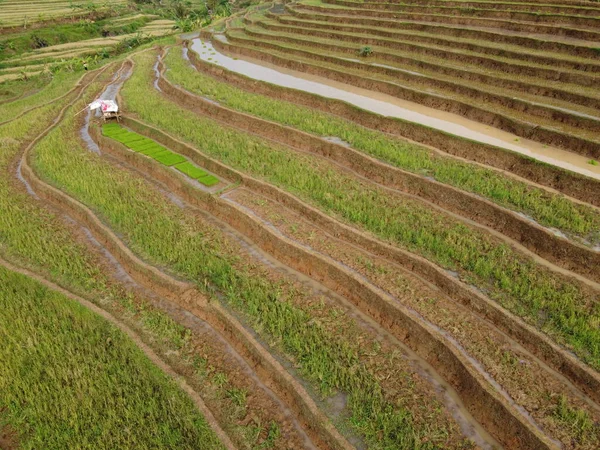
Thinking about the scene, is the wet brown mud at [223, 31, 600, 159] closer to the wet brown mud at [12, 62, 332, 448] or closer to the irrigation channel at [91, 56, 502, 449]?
the irrigation channel at [91, 56, 502, 449]

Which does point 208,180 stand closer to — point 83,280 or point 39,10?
point 83,280

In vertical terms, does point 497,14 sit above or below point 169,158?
above


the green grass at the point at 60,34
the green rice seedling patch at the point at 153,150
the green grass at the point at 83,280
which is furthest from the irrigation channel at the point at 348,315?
the green grass at the point at 60,34

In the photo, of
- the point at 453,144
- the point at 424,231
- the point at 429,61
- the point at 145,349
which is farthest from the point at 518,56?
the point at 145,349

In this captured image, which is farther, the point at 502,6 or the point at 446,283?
the point at 502,6

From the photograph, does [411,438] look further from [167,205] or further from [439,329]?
[167,205]

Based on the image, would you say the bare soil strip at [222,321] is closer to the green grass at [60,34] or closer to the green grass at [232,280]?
the green grass at [232,280]

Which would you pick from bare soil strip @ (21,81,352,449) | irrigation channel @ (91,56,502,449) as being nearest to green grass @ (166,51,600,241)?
irrigation channel @ (91,56,502,449)
